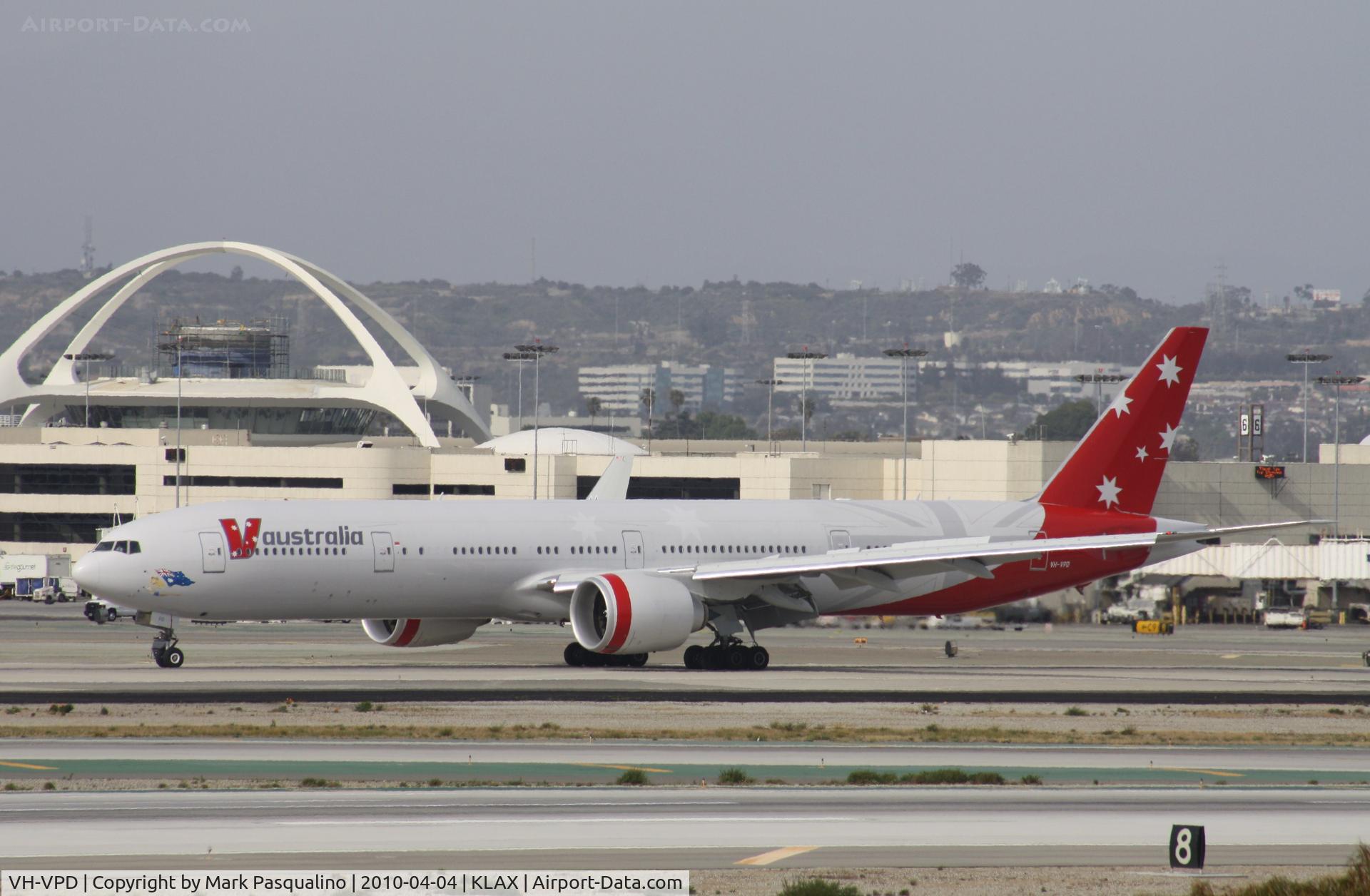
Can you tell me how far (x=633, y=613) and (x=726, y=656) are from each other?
407 cm

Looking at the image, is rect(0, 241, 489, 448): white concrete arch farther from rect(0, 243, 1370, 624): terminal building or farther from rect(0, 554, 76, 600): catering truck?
rect(0, 554, 76, 600): catering truck

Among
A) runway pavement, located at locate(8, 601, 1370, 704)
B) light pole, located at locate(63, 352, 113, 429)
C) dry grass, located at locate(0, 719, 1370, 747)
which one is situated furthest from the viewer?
light pole, located at locate(63, 352, 113, 429)

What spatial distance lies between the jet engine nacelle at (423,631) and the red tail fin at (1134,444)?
17.2 m

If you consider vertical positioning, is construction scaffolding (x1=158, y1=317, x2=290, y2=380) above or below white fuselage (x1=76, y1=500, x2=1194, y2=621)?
above

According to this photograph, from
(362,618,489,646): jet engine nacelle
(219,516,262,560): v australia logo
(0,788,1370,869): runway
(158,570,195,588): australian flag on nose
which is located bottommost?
(362,618,489,646): jet engine nacelle

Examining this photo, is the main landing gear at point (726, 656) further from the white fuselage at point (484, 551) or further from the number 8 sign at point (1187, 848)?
the number 8 sign at point (1187, 848)

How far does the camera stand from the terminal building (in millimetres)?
96000

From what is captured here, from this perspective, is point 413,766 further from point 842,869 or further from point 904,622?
point 904,622

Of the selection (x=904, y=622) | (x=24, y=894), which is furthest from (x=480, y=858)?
(x=904, y=622)

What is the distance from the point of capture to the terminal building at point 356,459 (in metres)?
96.0

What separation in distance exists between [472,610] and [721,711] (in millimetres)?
12269

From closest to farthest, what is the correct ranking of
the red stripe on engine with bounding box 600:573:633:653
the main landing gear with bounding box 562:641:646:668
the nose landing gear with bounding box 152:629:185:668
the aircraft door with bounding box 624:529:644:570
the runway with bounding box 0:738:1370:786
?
the runway with bounding box 0:738:1370:786 → the red stripe on engine with bounding box 600:573:633:653 → the nose landing gear with bounding box 152:629:185:668 → the aircraft door with bounding box 624:529:644:570 → the main landing gear with bounding box 562:641:646:668

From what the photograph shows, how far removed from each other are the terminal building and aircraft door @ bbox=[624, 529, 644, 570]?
18349mm

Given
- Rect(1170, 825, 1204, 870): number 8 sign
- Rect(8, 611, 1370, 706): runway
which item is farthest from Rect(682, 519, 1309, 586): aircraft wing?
Rect(1170, 825, 1204, 870): number 8 sign
